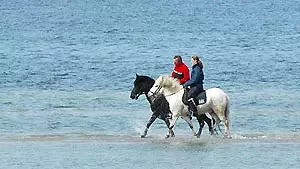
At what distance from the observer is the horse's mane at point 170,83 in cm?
2395

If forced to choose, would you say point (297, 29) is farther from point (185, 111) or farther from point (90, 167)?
point (90, 167)

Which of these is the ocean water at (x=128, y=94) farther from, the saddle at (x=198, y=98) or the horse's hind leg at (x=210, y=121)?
the saddle at (x=198, y=98)

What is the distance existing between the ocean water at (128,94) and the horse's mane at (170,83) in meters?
1.23

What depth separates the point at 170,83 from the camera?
23969 mm

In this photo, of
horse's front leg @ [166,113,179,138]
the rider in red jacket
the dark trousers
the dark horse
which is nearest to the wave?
horse's front leg @ [166,113,179,138]

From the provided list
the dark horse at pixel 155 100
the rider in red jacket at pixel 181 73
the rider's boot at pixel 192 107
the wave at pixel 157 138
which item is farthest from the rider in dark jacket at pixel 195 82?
the wave at pixel 157 138

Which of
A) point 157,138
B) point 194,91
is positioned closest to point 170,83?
point 194,91

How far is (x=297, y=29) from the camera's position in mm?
80000

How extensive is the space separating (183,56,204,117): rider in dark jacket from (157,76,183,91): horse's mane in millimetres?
186

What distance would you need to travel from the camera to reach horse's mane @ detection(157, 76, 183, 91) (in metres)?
24.0

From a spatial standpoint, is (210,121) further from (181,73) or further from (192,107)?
(181,73)

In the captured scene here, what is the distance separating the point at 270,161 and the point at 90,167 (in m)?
3.48

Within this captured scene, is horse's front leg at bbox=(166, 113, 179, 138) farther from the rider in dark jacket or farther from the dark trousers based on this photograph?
the dark trousers

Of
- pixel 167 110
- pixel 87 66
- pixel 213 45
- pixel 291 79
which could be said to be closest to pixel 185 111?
pixel 167 110
